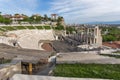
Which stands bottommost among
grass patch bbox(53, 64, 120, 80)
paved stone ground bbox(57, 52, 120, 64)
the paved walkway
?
the paved walkway

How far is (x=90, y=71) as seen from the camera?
34.2 feet

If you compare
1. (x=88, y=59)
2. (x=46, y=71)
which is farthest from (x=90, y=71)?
(x=46, y=71)

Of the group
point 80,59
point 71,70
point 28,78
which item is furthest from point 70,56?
point 28,78

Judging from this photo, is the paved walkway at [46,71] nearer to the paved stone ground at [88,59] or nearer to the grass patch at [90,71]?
the grass patch at [90,71]

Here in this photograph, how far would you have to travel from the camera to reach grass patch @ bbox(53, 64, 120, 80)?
9.99 m

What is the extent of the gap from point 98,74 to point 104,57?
2229 millimetres

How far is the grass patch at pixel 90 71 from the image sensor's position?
9992 mm

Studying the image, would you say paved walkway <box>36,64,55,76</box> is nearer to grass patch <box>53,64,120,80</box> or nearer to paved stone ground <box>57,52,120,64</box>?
grass patch <box>53,64,120,80</box>

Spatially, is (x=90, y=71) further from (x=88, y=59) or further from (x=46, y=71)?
(x=46, y=71)

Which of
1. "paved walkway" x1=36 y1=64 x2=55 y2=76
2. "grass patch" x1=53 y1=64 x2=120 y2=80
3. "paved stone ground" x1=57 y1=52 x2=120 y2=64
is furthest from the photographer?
"paved stone ground" x1=57 y1=52 x2=120 y2=64

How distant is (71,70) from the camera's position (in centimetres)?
1065

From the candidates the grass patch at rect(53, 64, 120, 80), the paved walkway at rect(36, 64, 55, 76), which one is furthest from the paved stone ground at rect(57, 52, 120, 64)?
the paved walkway at rect(36, 64, 55, 76)

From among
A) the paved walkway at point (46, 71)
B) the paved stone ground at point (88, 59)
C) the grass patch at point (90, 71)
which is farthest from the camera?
the paved stone ground at point (88, 59)

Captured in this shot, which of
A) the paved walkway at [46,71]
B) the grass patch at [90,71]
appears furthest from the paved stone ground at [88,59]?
the paved walkway at [46,71]
